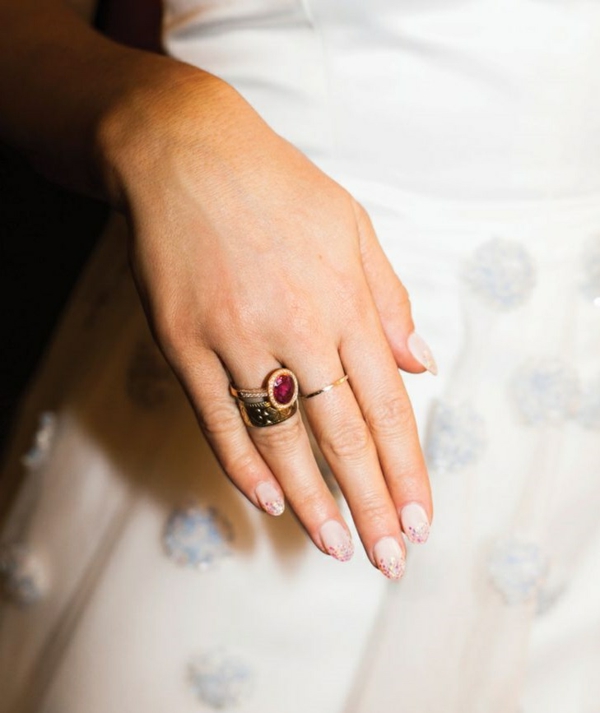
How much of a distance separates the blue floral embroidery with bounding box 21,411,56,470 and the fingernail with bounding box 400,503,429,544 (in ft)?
1.61

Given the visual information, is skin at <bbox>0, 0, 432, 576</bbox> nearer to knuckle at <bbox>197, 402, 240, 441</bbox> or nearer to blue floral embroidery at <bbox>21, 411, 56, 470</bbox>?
knuckle at <bbox>197, 402, 240, 441</bbox>

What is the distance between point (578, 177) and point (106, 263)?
644 mm

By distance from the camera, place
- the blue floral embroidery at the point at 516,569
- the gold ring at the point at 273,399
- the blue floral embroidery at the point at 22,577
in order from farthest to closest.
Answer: the blue floral embroidery at the point at 22,577 < the blue floral embroidery at the point at 516,569 < the gold ring at the point at 273,399

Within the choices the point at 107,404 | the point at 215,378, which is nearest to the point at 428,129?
the point at 215,378

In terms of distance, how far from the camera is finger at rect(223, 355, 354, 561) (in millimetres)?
624

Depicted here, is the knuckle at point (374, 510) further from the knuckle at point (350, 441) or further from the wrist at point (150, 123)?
the wrist at point (150, 123)

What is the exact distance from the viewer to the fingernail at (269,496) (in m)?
0.64

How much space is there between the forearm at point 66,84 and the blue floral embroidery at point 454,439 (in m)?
0.39

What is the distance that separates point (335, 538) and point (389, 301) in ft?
0.72

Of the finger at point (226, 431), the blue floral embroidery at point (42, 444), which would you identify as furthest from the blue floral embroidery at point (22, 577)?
the finger at point (226, 431)

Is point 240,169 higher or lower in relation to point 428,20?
lower

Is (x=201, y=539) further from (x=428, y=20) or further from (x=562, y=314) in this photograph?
(x=428, y=20)

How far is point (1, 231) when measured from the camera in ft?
4.66

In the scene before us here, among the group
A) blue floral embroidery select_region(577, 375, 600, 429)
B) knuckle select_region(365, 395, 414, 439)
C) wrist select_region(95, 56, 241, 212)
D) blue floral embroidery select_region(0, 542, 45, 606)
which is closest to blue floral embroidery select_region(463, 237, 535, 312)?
blue floral embroidery select_region(577, 375, 600, 429)
